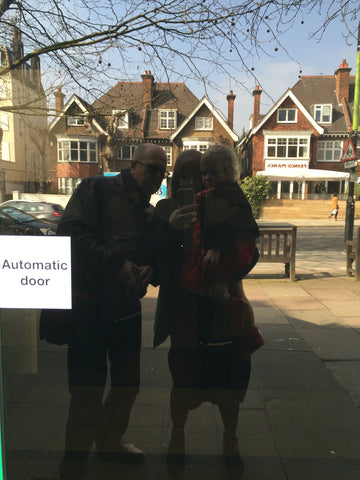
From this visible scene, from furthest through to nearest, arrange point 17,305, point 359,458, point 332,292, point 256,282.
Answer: point 332,292
point 256,282
point 359,458
point 17,305

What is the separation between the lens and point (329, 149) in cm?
211

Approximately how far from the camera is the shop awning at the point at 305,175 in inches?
77.9

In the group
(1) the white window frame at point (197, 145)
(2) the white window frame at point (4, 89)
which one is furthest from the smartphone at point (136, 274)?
(2) the white window frame at point (4, 89)

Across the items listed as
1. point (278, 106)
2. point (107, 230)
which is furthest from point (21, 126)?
point (278, 106)

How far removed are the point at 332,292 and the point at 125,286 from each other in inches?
88.1

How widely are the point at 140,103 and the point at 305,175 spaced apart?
0.97m

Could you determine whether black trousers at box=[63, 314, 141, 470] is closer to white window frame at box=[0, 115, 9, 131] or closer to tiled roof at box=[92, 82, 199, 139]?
tiled roof at box=[92, 82, 199, 139]

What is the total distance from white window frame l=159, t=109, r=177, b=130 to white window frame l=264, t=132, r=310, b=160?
491 millimetres

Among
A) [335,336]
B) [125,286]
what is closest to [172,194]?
[125,286]

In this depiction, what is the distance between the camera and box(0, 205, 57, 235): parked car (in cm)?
187

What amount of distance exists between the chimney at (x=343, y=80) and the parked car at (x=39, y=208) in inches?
62.8

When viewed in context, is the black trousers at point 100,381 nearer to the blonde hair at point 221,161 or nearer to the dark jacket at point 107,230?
the dark jacket at point 107,230

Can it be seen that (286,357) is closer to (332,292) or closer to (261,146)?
(332,292)

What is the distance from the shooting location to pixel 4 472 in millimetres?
1782
